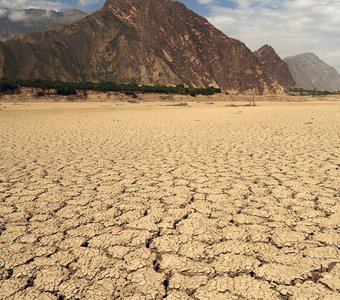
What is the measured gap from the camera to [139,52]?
380 ft

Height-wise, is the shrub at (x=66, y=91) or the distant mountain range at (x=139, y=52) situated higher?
the distant mountain range at (x=139, y=52)

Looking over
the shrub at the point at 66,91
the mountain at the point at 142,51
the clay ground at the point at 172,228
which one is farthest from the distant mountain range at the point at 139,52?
the clay ground at the point at 172,228

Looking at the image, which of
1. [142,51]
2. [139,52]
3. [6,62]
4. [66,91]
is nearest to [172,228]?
[66,91]

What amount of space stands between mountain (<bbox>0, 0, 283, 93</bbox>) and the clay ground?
103 meters

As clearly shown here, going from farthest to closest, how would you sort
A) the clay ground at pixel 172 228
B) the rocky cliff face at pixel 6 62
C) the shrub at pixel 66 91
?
the rocky cliff face at pixel 6 62, the shrub at pixel 66 91, the clay ground at pixel 172 228

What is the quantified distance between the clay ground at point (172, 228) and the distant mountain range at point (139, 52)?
103 m

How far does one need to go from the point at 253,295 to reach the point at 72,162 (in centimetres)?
507

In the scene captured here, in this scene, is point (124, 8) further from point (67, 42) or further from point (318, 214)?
point (318, 214)

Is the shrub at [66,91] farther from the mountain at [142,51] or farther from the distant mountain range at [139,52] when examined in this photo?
the distant mountain range at [139,52]

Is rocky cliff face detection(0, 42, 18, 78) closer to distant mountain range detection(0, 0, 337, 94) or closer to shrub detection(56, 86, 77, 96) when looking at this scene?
distant mountain range detection(0, 0, 337, 94)

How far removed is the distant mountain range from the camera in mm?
110312

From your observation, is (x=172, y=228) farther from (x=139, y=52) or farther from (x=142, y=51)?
(x=142, y=51)

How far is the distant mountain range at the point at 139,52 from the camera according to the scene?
110 metres

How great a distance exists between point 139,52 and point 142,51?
4.62 ft
